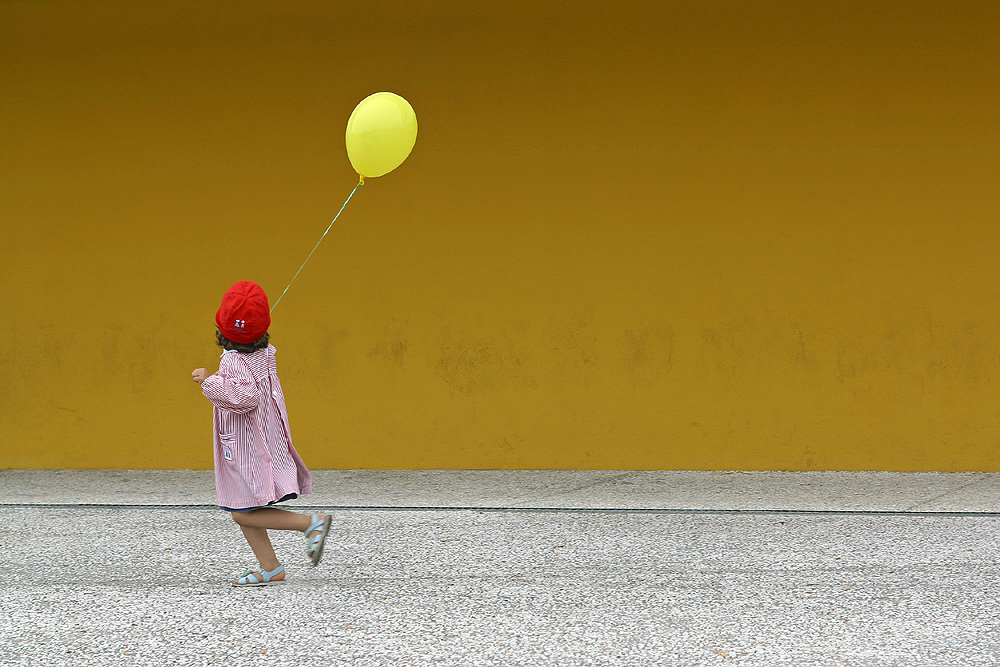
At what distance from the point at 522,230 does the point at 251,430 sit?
295 centimetres

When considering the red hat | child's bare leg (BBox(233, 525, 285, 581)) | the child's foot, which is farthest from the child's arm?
the child's foot

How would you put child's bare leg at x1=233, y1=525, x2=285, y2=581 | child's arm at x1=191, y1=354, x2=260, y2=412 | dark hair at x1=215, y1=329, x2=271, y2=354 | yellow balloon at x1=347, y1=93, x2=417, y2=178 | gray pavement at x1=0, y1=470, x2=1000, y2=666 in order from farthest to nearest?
1. yellow balloon at x1=347, y1=93, x2=417, y2=178
2. child's bare leg at x1=233, y1=525, x2=285, y2=581
3. dark hair at x1=215, y1=329, x2=271, y2=354
4. child's arm at x1=191, y1=354, x2=260, y2=412
5. gray pavement at x1=0, y1=470, x2=1000, y2=666

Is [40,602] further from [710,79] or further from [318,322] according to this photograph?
[710,79]

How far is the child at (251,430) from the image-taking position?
394cm

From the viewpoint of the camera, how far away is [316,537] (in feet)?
13.4

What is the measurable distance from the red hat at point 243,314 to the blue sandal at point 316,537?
0.83m

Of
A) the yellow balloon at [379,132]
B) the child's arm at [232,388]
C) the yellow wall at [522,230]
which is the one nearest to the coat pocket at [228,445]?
the child's arm at [232,388]

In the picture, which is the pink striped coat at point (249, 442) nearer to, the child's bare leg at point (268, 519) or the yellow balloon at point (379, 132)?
the child's bare leg at point (268, 519)

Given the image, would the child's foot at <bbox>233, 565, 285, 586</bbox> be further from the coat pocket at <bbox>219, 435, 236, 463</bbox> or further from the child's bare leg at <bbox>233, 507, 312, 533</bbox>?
the coat pocket at <bbox>219, 435, 236, 463</bbox>

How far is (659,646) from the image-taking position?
135 inches

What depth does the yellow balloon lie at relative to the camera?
433 centimetres

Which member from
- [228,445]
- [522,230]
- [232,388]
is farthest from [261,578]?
[522,230]

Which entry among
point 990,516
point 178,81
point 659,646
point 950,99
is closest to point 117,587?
point 659,646

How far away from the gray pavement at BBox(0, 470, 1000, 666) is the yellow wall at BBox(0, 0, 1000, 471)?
18.4 inches
